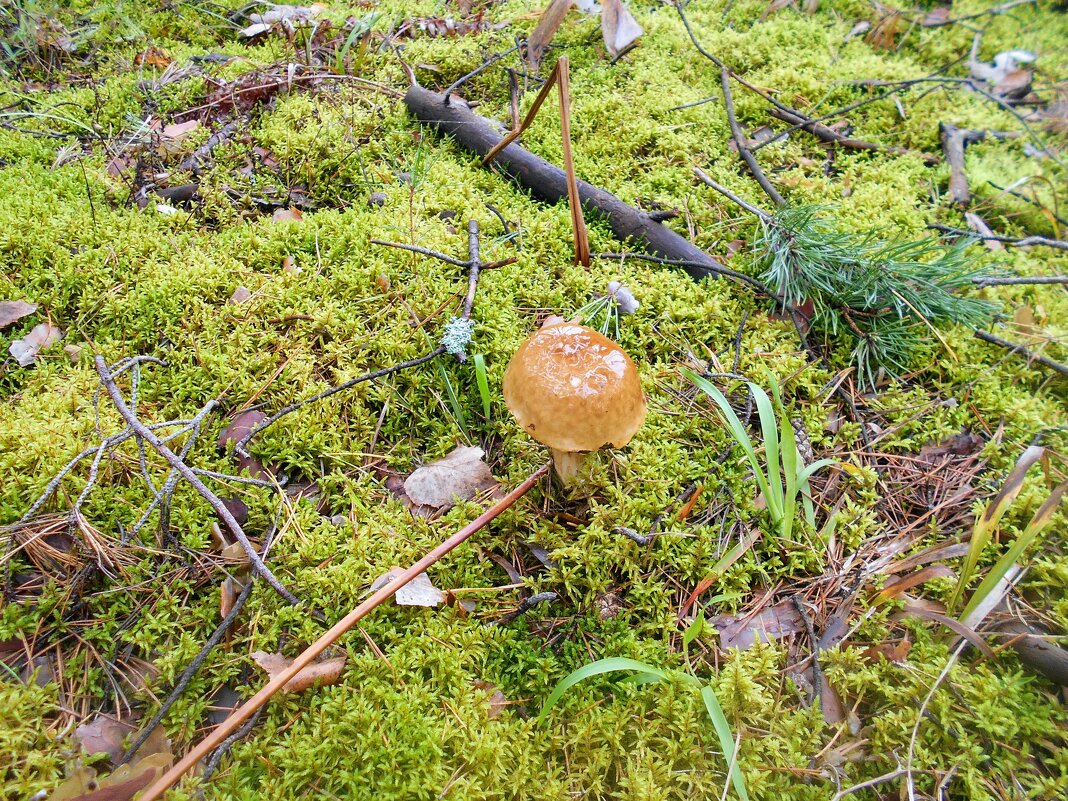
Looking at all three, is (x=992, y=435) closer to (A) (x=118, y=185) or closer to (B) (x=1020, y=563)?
(B) (x=1020, y=563)

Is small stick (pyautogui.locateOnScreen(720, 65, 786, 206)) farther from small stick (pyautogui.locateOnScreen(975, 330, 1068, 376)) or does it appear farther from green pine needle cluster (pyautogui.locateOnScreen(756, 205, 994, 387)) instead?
small stick (pyautogui.locateOnScreen(975, 330, 1068, 376))

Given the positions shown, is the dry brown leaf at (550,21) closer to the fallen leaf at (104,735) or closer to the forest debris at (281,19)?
the fallen leaf at (104,735)

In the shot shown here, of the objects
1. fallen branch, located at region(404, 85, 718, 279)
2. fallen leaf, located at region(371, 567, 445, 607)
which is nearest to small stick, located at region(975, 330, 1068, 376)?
fallen branch, located at region(404, 85, 718, 279)

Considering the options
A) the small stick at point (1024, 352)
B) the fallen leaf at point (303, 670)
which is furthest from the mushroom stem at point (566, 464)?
the small stick at point (1024, 352)

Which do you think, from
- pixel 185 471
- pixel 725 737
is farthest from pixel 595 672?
pixel 185 471

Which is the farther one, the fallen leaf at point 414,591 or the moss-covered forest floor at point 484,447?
the fallen leaf at point 414,591

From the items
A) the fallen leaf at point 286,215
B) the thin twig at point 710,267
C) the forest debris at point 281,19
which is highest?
the forest debris at point 281,19

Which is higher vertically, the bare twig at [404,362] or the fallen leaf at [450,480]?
the bare twig at [404,362]

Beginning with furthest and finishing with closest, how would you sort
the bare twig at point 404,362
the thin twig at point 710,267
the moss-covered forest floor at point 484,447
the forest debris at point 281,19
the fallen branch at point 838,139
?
the forest debris at point 281,19, the fallen branch at point 838,139, the thin twig at point 710,267, the bare twig at point 404,362, the moss-covered forest floor at point 484,447
